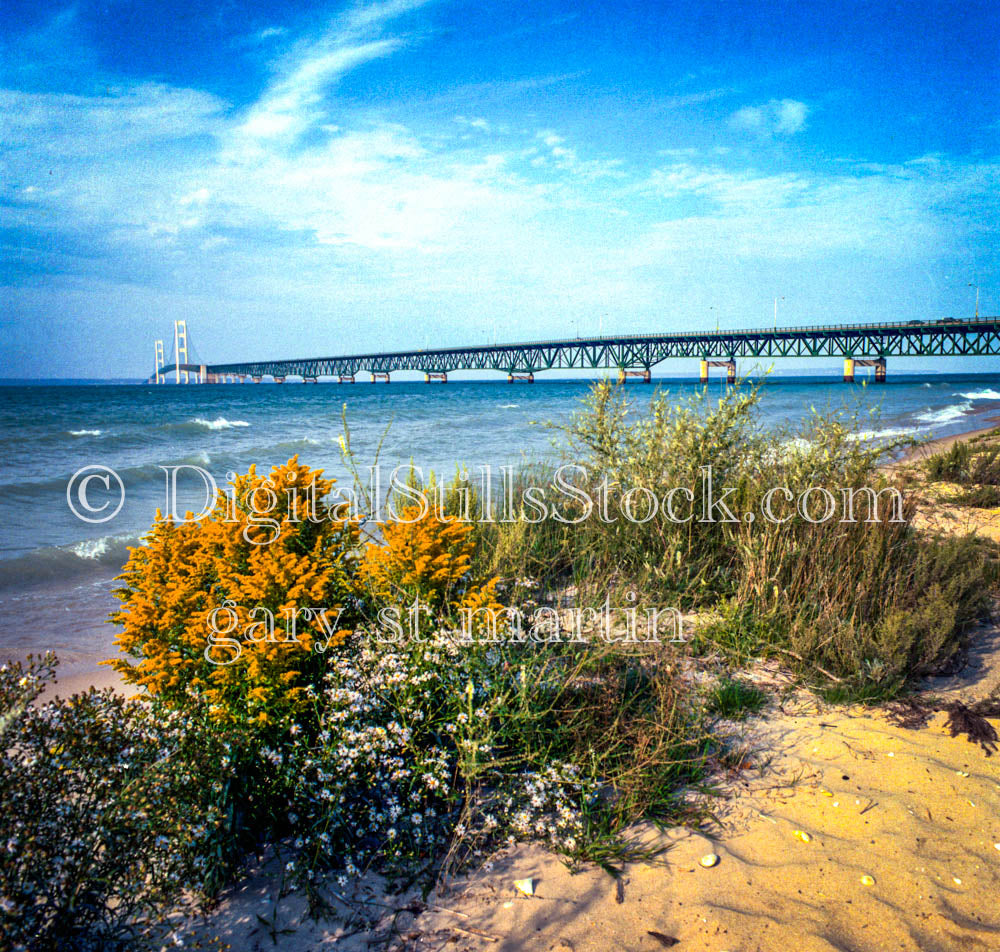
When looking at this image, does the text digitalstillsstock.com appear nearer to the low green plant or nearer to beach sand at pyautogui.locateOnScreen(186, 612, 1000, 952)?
the low green plant

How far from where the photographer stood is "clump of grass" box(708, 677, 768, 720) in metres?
3.26

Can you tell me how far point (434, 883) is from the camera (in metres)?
2.32

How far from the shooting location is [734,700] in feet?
10.8

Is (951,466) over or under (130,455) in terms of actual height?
over

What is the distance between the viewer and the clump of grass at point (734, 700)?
3.26m

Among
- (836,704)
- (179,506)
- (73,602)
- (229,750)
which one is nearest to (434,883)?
(229,750)

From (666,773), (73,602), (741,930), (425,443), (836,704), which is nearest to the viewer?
(741,930)

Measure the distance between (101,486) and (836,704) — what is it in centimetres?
1399

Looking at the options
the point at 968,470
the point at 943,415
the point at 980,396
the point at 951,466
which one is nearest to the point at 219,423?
the point at 951,466

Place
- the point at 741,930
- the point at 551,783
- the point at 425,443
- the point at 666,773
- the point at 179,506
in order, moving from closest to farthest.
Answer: the point at 741,930, the point at 551,783, the point at 666,773, the point at 179,506, the point at 425,443

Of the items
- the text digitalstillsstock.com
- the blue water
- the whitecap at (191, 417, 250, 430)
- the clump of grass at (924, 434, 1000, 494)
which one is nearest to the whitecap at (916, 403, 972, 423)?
the blue water

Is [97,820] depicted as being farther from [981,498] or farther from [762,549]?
[981,498]

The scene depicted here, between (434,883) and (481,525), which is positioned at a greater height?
(481,525)

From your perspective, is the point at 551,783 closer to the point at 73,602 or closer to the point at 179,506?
the point at 73,602
